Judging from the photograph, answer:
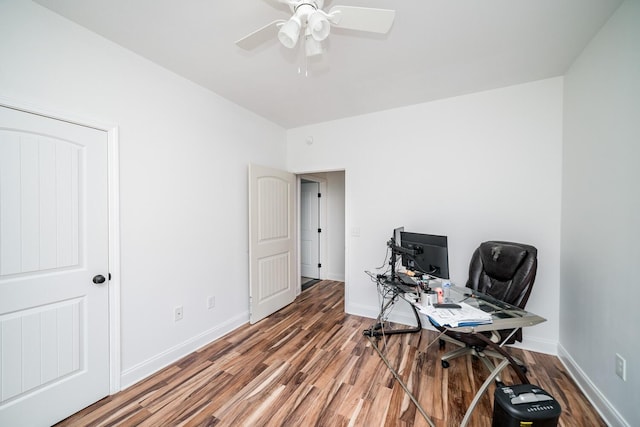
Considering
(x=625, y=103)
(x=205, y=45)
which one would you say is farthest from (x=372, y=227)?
(x=205, y=45)

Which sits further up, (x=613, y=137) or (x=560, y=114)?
(x=560, y=114)

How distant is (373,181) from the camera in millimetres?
3129

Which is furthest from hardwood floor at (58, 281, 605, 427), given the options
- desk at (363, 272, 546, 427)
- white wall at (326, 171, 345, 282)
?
white wall at (326, 171, 345, 282)

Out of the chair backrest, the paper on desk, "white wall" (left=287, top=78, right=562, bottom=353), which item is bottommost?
the paper on desk

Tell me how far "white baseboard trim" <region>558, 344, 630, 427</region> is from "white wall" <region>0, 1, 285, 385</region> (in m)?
3.19

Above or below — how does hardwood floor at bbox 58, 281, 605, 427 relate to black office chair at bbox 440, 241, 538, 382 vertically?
below

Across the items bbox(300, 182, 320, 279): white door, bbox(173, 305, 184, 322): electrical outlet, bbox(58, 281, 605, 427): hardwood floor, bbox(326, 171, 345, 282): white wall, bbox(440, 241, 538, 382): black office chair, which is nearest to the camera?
bbox(58, 281, 605, 427): hardwood floor

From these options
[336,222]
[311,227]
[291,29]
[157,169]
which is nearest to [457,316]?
[291,29]

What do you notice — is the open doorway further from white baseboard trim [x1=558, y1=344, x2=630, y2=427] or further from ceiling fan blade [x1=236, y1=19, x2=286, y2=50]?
ceiling fan blade [x1=236, y1=19, x2=286, y2=50]

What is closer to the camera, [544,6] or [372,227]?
[544,6]

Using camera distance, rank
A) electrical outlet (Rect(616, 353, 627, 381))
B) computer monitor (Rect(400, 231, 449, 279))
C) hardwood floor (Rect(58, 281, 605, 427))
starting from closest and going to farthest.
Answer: electrical outlet (Rect(616, 353, 627, 381)) → hardwood floor (Rect(58, 281, 605, 427)) → computer monitor (Rect(400, 231, 449, 279))

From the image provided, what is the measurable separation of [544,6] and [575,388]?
110 inches

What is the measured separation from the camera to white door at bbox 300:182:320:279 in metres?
4.93

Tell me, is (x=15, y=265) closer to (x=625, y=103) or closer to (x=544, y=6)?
(x=544, y=6)
